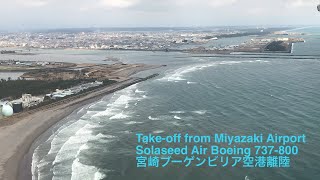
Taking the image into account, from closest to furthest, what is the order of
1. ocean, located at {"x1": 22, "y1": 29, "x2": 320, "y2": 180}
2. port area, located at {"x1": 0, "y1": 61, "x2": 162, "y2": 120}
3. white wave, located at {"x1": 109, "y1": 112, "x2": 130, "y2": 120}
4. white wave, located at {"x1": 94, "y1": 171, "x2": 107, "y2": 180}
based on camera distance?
white wave, located at {"x1": 94, "y1": 171, "x2": 107, "y2": 180}
ocean, located at {"x1": 22, "y1": 29, "x2": 320, "y2": 180}
white wave, located at {"x1": 109, "y1": 112, "x2": 130, "y2": 120}
port area, located at {"x1": 0, "y1": 61, "x2": 162, "y2": 120}

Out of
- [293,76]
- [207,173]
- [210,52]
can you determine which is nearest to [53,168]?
[207,173]

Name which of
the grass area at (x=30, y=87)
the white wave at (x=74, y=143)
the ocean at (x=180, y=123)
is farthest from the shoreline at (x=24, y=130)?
the grass area at (x=30, y=87)

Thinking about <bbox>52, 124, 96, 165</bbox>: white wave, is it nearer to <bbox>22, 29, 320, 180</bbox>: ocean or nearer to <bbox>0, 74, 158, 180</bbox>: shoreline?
<bbox>22, 29, 320, 180</bbox>: ocean

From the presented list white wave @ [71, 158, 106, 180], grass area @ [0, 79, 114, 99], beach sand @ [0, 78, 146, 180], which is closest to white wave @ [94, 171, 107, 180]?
white wave @ [71, 158, 106, 180]

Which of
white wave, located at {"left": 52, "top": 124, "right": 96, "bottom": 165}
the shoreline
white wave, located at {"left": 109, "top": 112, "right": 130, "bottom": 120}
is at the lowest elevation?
the shoreline

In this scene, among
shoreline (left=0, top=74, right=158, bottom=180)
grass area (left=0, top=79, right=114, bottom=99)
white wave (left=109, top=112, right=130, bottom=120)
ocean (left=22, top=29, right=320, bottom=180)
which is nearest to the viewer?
ocean (left=22, top=29, right=320, bottom=180)

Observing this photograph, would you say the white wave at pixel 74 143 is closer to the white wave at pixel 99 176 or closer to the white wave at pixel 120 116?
the white wave at pixel 120 116

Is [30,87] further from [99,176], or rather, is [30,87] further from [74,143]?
[99,176]

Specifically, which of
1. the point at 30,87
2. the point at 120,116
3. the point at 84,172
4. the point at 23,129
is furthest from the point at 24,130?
the point at 30,87
